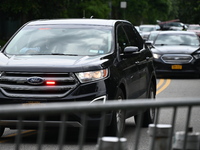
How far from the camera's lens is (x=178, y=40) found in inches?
925

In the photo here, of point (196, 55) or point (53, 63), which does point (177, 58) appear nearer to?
point (196, 55)

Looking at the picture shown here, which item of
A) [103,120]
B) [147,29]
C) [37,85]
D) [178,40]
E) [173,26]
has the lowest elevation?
[173,26]

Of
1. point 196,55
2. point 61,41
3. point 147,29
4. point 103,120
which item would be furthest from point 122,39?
point 147,29

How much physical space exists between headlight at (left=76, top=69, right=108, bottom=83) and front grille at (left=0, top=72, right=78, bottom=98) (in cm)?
8

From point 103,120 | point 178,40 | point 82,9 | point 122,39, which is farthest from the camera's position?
point 82,9

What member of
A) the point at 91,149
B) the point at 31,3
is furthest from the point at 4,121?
the point at 31,3

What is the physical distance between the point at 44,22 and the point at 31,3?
33.7 meters

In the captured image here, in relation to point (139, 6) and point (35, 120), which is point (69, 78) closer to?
point (35, 120)

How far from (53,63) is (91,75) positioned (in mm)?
506

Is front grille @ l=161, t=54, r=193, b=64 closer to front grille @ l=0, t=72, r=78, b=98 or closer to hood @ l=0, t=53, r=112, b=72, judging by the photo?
hood @ l=0, t=53, r=112, b=72

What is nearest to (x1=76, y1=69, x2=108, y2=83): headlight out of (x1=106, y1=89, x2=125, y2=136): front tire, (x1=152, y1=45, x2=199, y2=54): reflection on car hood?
(x1=106, y1=89, x2=125, y2=136): front tire

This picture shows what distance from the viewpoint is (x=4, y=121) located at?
8227mm

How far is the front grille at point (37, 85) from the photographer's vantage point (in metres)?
8.30

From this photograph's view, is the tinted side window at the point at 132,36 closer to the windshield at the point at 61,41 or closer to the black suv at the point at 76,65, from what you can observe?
the black suv at the point at 76,65
